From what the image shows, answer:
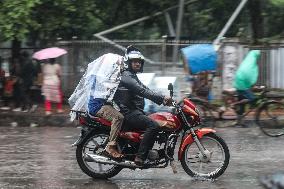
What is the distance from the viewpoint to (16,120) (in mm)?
17766

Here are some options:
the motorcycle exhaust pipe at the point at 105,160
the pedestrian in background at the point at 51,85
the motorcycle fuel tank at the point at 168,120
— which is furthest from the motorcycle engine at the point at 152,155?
the pedestrian in background at the point at 51,85

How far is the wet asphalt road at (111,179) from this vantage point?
891 cm

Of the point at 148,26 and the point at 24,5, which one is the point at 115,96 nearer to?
the point at 24,5

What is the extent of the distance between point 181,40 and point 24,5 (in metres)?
4.94

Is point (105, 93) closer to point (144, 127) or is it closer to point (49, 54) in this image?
point (144, 127)

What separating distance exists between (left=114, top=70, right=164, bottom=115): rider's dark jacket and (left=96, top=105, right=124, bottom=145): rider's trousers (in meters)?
0.11

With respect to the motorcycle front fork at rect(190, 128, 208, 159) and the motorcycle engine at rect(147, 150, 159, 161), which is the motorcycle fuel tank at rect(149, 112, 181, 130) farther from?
the motorcycle engine at rect(147, 150, 159, 161)

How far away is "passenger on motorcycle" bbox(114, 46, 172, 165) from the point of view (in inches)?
348

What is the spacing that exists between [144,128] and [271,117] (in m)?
6.29

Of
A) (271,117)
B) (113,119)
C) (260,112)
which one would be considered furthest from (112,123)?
(271,117)

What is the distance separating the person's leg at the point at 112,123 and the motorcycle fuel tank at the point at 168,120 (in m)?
Result: 0.47

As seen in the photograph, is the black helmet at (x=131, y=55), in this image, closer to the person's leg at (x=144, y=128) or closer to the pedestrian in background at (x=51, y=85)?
the person's leg at (x=144, y=128)

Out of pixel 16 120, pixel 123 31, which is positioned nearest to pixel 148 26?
pixel 123 31

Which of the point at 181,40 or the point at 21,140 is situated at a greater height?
the point at 181,40
